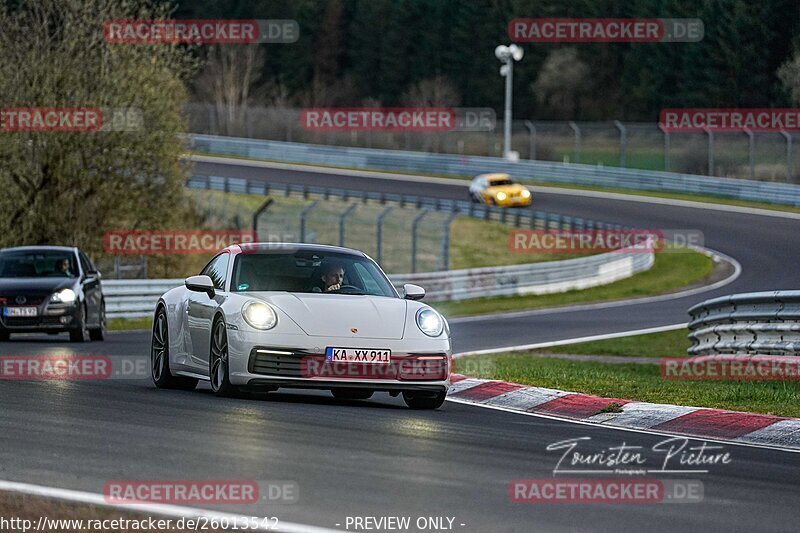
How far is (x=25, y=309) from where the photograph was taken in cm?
2133

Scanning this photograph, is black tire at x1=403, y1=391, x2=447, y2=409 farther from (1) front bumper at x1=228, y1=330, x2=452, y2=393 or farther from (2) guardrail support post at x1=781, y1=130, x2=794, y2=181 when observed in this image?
(2) guardrail support post at x1=781, y1=130, x2=794, y2=181

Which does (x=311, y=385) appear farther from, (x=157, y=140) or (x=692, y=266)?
(x=692, y=266)

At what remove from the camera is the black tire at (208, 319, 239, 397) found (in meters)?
12.2

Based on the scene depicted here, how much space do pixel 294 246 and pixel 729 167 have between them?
174ft

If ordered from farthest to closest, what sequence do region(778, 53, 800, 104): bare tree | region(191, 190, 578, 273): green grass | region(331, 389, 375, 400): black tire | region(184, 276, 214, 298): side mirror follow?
region(778, 53, 800, 104): bare tree → region(191, 190, 578, 273): green grass → region(331, 389, 375, 400): black tire → region(184, 276, 214, 298): side mirror

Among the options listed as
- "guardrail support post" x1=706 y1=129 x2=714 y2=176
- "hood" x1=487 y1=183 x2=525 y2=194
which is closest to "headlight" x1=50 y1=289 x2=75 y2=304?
"hood" x1=487 y1=183 x2=525 y2=194

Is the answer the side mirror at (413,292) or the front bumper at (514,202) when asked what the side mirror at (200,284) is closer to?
the side mirror at (413,292)

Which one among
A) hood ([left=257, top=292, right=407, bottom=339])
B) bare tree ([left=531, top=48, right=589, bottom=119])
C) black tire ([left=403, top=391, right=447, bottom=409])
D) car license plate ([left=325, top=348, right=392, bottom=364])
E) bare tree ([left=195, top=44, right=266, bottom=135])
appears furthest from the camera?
bare tree ([left=531, top=48, right=589, bottom=119])

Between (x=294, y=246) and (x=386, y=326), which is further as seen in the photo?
(x=294, y=246)

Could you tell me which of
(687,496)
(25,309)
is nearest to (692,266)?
(25,309)

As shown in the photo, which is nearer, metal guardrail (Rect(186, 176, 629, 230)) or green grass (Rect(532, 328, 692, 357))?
green grass (Rect(532, 328, 692, 357))

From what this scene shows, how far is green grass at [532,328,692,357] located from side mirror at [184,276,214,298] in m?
11.1

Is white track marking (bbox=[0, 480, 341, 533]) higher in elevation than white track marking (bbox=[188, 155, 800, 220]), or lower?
higher

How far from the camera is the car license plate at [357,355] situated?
1182 cm
